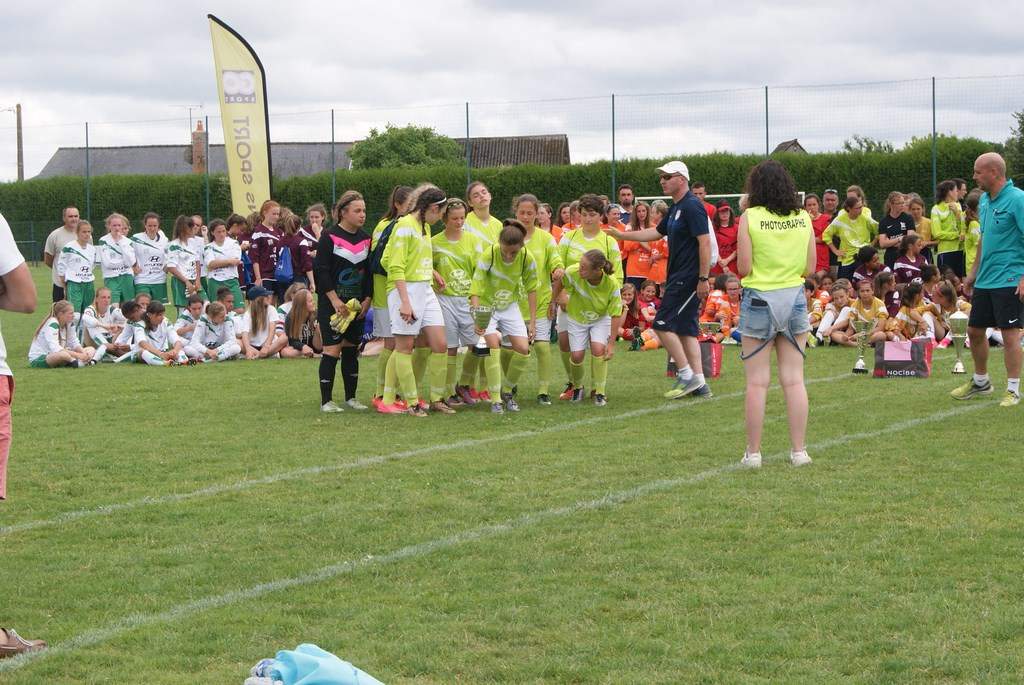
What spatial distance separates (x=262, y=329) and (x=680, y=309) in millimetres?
7134

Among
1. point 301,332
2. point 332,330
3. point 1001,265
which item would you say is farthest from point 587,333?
point 301,332

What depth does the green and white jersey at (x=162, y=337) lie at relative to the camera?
1695 centimetres

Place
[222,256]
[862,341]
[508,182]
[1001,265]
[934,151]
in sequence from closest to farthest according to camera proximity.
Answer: [1001,265] → [862,341] → [222,256] → [934,151] → [508,182]

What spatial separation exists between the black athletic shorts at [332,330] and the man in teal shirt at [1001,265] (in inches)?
202

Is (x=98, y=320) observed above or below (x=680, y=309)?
below

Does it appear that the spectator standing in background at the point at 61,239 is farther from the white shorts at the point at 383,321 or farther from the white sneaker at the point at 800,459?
→ the white sneaker at the point at 800,459

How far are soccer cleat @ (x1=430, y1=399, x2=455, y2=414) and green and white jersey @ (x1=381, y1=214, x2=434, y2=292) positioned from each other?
1.17 meters

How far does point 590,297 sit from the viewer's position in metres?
11.7

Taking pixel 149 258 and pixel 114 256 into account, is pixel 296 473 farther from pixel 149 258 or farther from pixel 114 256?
pixel 149 258

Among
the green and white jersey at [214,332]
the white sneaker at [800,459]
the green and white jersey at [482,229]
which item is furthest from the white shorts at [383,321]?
the green and white jersey at [214,332]

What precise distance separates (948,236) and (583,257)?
874 cm

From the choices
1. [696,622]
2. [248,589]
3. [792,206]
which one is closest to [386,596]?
[248,589]

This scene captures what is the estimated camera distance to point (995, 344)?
1594 cm

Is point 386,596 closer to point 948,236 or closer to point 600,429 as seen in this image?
point 600,429
